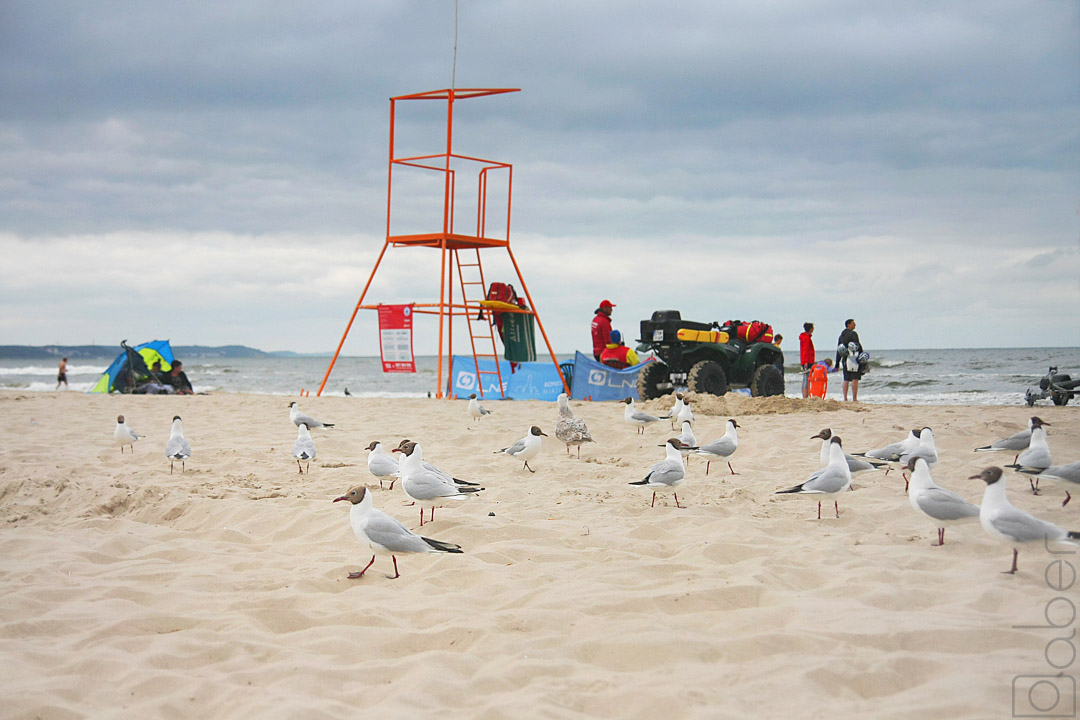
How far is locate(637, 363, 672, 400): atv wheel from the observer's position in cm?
1371

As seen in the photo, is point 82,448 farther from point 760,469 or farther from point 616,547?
point 760,469

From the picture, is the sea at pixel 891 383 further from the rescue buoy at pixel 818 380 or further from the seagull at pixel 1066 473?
the seagull at pixel 1066 473

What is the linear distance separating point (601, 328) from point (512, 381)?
238 cm

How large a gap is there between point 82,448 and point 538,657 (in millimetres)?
7447

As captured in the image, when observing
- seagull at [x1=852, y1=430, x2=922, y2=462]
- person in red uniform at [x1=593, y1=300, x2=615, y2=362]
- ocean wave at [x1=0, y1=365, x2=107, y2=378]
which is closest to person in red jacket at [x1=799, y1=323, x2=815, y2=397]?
person in red uniform at [x1=593, y1=300, x2=615, y2=362]

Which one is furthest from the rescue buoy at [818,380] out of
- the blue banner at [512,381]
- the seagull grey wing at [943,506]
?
the seagull grey wing at [943,506]

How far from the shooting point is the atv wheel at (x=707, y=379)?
1320 centimetres

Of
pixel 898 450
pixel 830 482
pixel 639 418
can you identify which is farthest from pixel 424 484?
pixel 639 418

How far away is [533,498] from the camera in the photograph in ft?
20.1

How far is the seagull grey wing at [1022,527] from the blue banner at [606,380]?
427 inches

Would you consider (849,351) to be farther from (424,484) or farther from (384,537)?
(384,537)

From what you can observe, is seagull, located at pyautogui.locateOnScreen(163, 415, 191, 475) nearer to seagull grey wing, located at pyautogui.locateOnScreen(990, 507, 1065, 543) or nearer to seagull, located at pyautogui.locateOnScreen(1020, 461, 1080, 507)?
seagull grey wing, located at pyautogui.locateOnScreen(990, 507, 1065, 543)

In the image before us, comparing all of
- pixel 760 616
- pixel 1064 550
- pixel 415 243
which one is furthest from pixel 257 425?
pixel 1064 550

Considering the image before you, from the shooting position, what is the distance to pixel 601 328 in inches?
596
